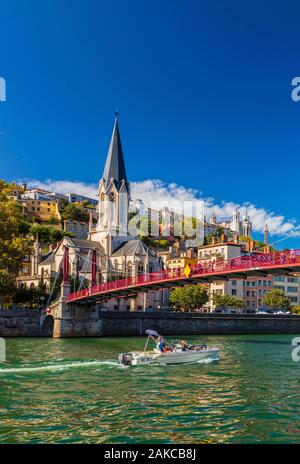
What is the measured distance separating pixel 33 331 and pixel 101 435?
3907 cm

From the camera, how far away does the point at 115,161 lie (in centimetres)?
10112

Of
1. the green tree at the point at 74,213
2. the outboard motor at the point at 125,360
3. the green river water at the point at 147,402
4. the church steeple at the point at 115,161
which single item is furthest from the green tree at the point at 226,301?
the green tree at the point at 74,213

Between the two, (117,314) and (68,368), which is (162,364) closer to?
(68,368)

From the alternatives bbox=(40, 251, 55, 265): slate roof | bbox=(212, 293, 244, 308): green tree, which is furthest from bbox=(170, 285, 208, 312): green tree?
bbox=(40, 251, 55, 265): slate roof

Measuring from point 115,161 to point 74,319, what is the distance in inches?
2092

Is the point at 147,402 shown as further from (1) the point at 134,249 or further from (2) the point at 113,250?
(2) the point at 113,250

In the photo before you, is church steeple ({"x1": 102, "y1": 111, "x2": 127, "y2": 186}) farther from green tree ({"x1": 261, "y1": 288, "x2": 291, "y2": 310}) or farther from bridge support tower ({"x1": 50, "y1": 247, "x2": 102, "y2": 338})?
bridge support tower ({"x1": 50, "y1": 247, "x2": 102, "y2": 338})

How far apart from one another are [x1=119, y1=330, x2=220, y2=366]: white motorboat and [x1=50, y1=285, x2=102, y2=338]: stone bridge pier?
22.9 metres

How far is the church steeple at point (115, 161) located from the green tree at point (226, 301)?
98.7 feet

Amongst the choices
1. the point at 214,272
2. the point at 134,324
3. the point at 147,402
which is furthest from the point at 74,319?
the point at 147,402

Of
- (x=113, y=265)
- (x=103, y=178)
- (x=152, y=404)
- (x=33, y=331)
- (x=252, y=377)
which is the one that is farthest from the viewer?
(x=103, y=178)

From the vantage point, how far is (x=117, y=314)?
57.5m
